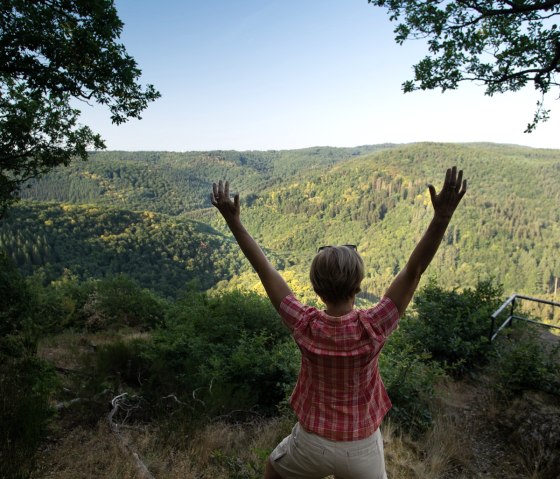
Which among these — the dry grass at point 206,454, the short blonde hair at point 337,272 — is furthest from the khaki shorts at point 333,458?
the dry grass at point 206,454

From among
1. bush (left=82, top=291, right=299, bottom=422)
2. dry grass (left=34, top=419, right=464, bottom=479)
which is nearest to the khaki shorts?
dry grass (left=34, top=419, right=464, bottom=479)

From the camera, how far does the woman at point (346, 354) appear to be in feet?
3.97

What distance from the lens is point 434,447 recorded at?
3439 millimetres

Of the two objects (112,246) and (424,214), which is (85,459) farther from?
(424,214)

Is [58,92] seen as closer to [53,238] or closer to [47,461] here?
[47,461]

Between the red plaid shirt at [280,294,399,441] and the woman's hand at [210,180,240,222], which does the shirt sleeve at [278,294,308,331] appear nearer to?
the red plaid shirt at [280,294,399,441]

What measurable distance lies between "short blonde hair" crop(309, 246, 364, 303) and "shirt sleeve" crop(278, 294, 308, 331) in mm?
136

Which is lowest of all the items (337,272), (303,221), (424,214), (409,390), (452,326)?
(303,221)

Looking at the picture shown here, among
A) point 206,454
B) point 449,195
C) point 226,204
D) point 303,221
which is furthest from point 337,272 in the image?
point 303,221

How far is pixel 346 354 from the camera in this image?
1200mm

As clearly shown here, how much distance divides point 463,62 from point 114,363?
22.8ft

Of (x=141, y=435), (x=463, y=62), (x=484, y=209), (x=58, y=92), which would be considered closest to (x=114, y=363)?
(x=141, y=435)

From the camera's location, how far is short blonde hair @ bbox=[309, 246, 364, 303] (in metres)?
1.20

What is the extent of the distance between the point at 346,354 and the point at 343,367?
0.18 feet
